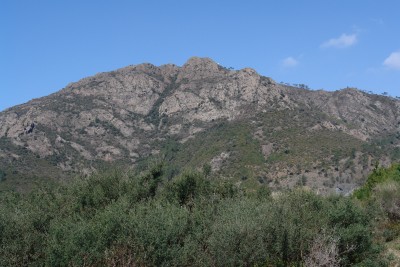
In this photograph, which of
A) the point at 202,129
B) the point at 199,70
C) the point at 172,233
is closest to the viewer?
the point at 172,233

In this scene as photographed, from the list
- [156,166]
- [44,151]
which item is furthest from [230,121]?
[156,166]

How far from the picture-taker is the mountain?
93.4m

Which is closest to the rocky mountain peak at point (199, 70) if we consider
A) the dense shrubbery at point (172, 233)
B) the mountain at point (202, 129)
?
the mountain at point (202, 129)

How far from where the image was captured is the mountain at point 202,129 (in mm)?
93375

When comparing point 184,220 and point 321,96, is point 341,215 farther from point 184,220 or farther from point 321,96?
point 321,96

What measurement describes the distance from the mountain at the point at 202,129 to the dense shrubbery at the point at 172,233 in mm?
51610

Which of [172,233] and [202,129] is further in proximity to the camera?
[202,129]

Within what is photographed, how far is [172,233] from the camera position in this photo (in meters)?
14.8

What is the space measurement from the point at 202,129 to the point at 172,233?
114 m

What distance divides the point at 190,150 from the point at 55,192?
90.8m

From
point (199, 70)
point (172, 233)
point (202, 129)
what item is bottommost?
point (172, 233)

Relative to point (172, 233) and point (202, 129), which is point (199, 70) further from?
point (172, 233)

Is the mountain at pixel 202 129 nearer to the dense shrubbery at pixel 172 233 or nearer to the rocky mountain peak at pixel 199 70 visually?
the rocky mountain peak at pixel 199 70

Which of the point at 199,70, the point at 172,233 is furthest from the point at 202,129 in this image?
the point at 172,233
